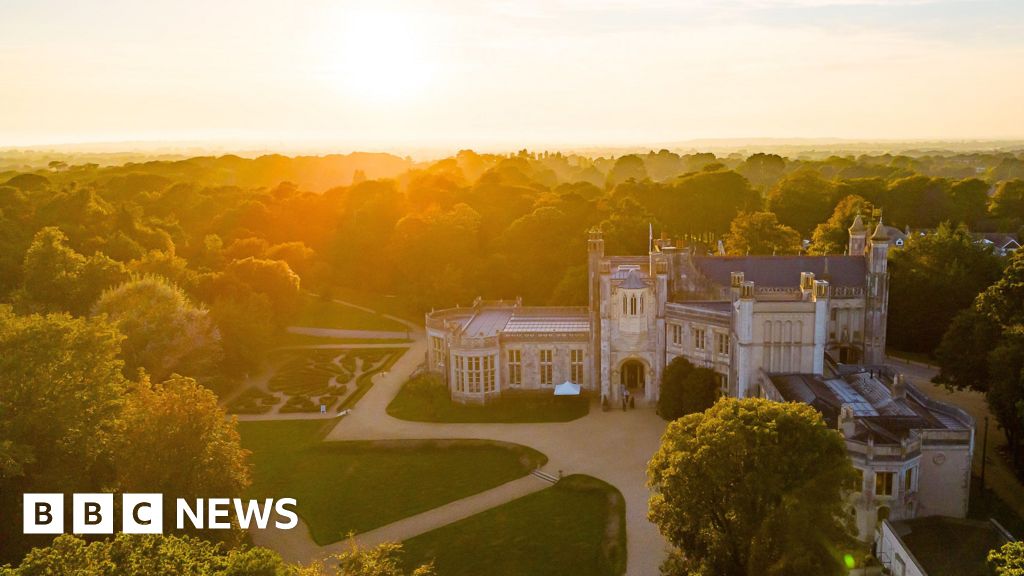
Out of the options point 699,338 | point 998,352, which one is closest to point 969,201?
point 998,352

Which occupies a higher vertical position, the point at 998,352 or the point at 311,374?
the point at 998,352

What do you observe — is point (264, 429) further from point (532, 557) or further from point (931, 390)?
point (931, 390)

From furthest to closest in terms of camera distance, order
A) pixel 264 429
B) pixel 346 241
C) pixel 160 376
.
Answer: pixel 346 241, pixel 160 376, pixel 264 429

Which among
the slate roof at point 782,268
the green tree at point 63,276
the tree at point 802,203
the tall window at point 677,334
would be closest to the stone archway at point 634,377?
the tall window at point 677,334

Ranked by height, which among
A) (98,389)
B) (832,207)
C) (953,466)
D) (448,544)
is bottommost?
(448,544)

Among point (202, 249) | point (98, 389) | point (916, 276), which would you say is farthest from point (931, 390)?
point (202, 249)

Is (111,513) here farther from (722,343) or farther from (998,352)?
(998,352)

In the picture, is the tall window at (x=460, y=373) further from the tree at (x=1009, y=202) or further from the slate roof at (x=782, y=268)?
the tree at (x=1009, y=202)
